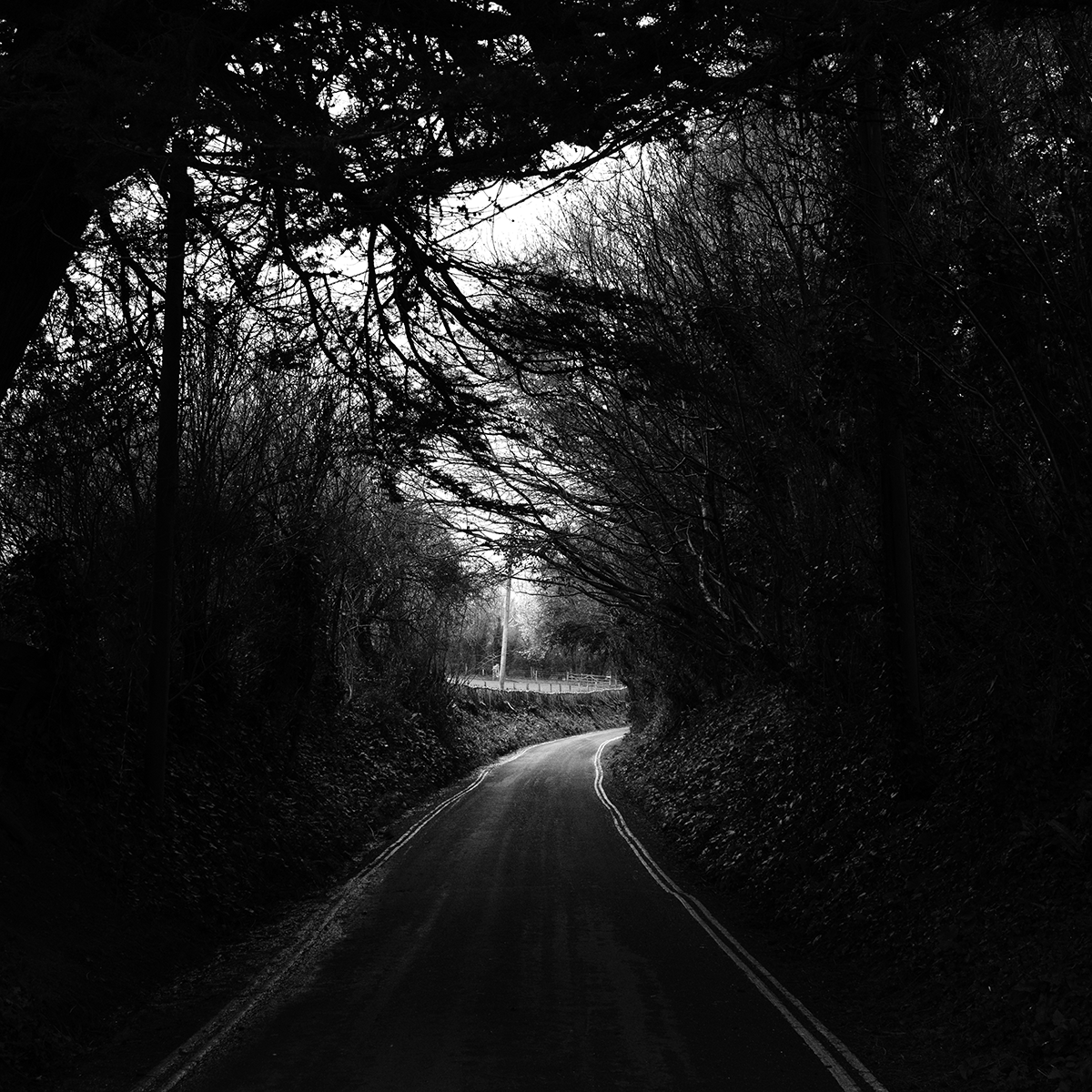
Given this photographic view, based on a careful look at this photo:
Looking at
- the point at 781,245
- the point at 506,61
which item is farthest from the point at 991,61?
the point at 506,61

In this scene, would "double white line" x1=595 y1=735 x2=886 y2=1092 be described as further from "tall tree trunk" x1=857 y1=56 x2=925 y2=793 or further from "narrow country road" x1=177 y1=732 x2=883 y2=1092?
"tall tree trunk" x1=857 y1=56 x2=925 y2=793

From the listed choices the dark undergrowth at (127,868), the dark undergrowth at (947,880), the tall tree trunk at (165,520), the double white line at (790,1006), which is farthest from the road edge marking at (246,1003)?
the dark undergrowth at (947,880)

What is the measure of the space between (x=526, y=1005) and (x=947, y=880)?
4.14 metres

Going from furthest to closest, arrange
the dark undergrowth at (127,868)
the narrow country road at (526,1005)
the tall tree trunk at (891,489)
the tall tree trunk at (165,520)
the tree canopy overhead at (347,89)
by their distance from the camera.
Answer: the tall tree trunk at (165,520) < the tall tree trunk at (891,489) < the dark undergrowth at (127,868) < the narrow country road at (526,1005) < the tree canopy overhead at (347,89)

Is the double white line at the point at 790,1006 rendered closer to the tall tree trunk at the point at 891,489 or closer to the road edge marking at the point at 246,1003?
the tall tree trunk at the point at 891,489

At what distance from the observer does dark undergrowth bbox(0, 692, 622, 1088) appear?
802cm

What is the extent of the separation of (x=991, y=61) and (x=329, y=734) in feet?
62.5

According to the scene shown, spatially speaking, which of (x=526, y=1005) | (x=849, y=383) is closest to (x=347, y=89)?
(x=849, y=383)

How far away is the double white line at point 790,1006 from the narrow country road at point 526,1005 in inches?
1.0

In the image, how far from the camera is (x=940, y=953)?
29.1 feet

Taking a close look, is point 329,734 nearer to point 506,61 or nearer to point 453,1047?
point 453,1047

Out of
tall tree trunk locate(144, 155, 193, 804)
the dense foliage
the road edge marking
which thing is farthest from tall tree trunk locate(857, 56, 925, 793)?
tall tree trunk locate(144, 155, 193, 804)

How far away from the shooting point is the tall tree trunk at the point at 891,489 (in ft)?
33.0

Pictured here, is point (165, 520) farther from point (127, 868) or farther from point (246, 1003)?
point (246, 1003)
